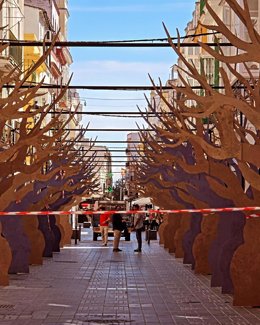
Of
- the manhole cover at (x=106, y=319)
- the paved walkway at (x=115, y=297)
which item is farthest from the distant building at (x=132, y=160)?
the manhole cover at (x=106, y=319)

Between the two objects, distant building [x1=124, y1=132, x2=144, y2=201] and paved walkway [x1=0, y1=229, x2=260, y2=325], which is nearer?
paved walkway [x1=0, y1=229, x2=260, y2=325]

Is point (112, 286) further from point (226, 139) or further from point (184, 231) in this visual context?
point (184, 231)

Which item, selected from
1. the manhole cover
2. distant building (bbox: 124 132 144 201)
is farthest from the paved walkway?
distant building (bbox: 124 132 144 201)

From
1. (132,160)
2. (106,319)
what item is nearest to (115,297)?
(106,319)

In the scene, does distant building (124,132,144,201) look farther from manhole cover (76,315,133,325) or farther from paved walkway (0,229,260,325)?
manhole cover (76,315,133,325)

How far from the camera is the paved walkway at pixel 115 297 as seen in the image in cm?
1778

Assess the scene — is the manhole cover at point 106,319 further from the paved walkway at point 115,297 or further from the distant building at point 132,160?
the distant building at point 132,160

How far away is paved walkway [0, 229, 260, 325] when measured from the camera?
17.8 meters

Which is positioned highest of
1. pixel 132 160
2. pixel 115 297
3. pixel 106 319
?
pixel 132 160

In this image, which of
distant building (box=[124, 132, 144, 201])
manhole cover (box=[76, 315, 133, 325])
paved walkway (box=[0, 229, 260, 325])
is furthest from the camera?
distant building (box=[124, 132, 144, 201])

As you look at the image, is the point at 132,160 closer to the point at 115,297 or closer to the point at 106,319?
the point at 115,297

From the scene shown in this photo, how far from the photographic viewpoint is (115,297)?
2145cm

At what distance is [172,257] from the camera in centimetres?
3747

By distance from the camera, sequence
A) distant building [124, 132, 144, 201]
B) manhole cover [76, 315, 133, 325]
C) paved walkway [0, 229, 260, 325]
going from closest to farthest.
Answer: manhole cover [76, 315, 133, 325], paved walkway [0, 229, 260, 325], distant building [124, 132, 144, 201]
